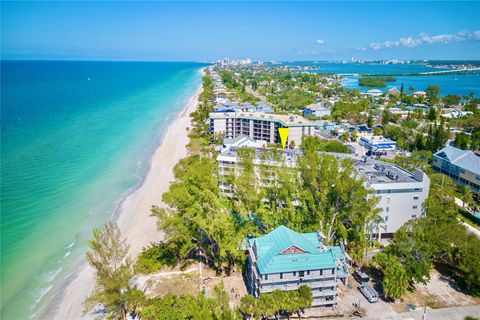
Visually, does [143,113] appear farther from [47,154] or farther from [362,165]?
[362,165]

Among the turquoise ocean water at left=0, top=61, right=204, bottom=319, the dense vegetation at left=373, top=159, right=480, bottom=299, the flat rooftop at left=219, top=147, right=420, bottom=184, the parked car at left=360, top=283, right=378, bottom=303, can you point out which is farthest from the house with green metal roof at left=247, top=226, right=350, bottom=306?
the turquoise ocean water at left=0, top=61, right=204, bottom=319

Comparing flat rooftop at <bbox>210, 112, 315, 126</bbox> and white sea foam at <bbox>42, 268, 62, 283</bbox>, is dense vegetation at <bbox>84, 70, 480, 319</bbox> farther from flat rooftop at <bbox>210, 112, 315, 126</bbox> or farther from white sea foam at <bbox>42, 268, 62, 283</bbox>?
flat rooftop at <bbox>210, 112, 315, 126</bbox>

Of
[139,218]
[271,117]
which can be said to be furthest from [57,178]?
[271,117]

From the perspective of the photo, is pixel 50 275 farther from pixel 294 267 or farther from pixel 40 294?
pixel 294 267

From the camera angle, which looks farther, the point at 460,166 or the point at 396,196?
the point at 460,166

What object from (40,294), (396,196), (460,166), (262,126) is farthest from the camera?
(262,126)

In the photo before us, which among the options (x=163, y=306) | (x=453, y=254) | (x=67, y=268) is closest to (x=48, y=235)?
(x=67, y=268)
